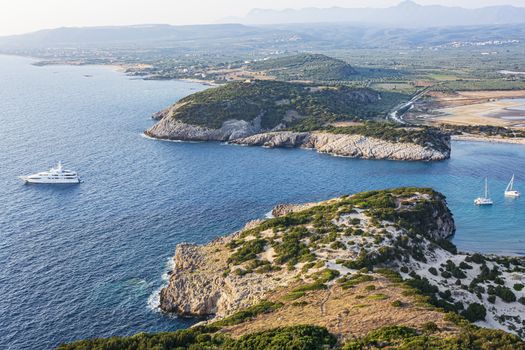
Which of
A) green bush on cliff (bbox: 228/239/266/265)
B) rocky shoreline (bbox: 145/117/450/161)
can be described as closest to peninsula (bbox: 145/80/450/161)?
rocky shoreline (bbox: 145/117/450/161)

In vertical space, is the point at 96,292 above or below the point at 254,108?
below

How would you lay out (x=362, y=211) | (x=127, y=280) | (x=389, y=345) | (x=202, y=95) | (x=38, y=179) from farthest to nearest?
1. (x=202, y=95)
2. (x=38, y=179)
3. (x=362, y=211)
4. (x=127, y=280)
5. (x=389, y=345)

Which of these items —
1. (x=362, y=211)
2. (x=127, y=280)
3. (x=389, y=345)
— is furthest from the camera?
(x=362, y=211)

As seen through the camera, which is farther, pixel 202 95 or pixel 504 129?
pixel 202 95

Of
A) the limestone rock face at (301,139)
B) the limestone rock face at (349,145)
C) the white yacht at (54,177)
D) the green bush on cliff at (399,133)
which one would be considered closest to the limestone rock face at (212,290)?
the white yacht at (54,177)

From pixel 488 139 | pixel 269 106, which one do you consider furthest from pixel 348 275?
pixel 269 106

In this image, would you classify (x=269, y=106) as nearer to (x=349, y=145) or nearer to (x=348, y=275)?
(x=349, y=145)

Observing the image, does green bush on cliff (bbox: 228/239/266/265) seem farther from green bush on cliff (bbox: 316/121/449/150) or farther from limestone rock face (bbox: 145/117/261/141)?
limestone rock face (bbox: 145/117/261/141)

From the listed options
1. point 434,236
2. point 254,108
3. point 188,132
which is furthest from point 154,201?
point 254,108

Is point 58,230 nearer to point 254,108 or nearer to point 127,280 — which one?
point 127,280
